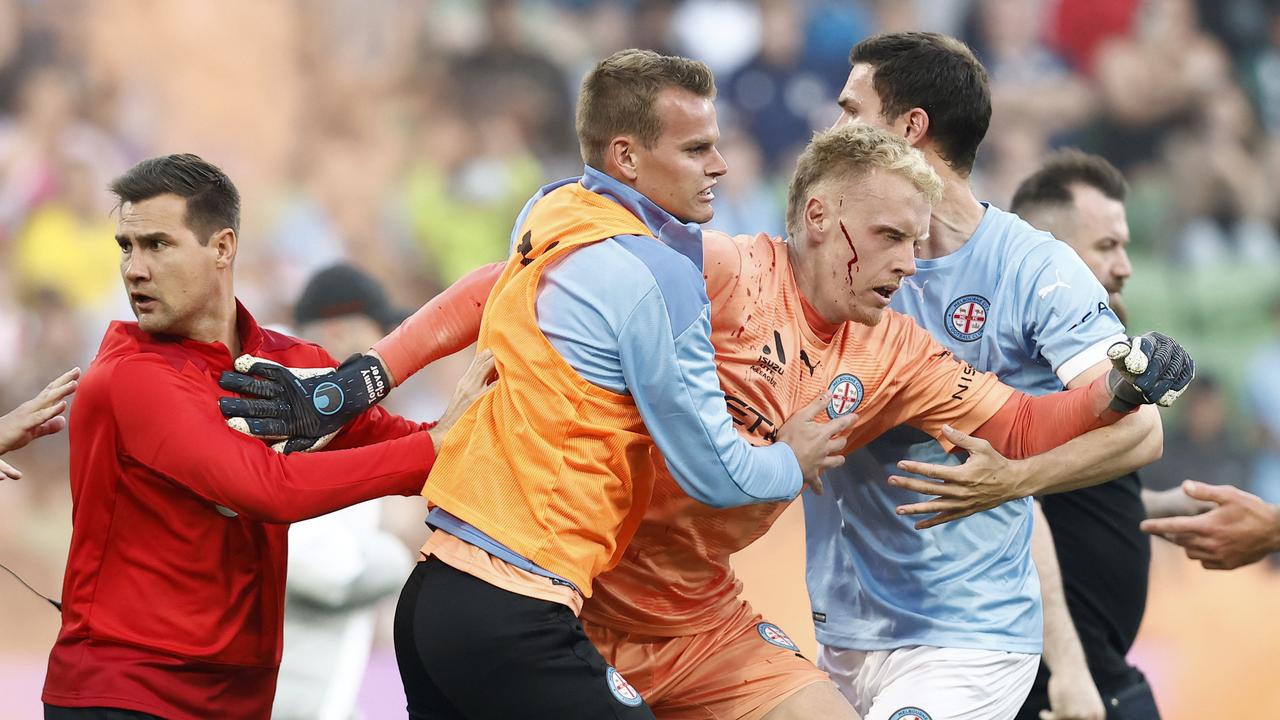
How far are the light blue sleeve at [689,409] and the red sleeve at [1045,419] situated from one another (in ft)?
2.51

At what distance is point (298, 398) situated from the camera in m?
3.31

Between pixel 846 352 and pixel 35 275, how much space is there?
27.3 ft

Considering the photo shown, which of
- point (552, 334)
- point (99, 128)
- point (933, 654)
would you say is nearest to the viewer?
point (552, 334)

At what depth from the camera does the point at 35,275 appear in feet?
34.0

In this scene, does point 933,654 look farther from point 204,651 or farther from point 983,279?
point 204,651

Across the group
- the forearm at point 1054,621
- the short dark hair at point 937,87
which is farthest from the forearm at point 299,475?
the forearm at point 1054,621

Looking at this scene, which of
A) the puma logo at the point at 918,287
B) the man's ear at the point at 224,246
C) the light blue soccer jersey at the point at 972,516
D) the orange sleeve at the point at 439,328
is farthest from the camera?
the puma logo at the point at 918,287

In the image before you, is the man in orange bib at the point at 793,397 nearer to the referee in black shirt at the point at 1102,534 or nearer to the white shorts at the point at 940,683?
the white shorts at the point at 940,683

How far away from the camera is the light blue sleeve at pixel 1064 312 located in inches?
144

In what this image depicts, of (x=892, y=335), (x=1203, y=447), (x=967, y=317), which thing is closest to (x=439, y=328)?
(x=892, y=335)

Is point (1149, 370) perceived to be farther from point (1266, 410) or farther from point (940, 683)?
point (1266, 410)

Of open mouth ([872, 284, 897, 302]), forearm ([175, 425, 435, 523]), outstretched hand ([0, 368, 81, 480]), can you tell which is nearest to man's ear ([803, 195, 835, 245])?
open mouth ([872, 284, 897, 302])

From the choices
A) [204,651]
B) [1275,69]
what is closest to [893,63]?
[204,651]

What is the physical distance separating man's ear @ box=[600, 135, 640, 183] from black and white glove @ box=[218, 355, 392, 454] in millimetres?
755
